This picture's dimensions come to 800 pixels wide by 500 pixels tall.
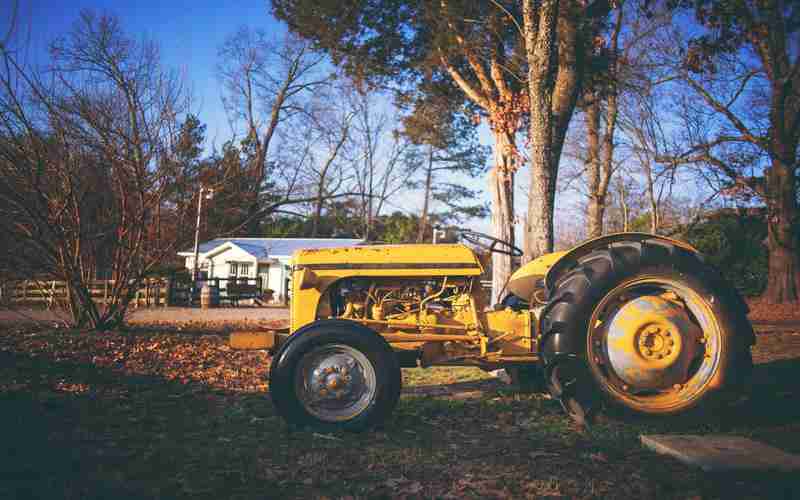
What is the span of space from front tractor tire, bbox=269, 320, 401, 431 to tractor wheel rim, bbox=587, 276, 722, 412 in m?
1.47

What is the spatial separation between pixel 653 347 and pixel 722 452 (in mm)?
936

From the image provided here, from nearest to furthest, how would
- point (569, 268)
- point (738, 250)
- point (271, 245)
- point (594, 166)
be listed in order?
point (569, 268) → point (594, 166) → point (738, 250) → point (271, 245)

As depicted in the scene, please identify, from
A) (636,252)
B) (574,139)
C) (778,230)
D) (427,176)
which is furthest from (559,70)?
(427,176)

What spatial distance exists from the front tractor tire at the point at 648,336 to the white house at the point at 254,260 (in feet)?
81.7

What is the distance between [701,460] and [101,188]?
26.8ft

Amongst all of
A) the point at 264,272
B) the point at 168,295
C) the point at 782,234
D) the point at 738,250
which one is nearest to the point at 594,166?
the point at 782,234

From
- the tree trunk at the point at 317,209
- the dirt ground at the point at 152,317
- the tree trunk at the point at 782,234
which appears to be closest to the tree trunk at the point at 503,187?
the dirt ground at the point at 152,317

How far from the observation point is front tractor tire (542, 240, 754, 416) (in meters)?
4.06

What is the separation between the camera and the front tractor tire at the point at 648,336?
406cm

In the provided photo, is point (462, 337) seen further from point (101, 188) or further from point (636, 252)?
point (101, 188)

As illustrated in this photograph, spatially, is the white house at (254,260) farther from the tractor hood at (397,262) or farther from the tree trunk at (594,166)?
the tractor hood at (397,262)

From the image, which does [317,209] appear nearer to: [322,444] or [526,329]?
[526,329]

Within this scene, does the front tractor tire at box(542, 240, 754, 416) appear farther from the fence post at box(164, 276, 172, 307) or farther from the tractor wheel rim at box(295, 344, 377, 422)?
the fence post at box(164, 276, 172, 307)

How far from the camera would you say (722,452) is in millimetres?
3307
